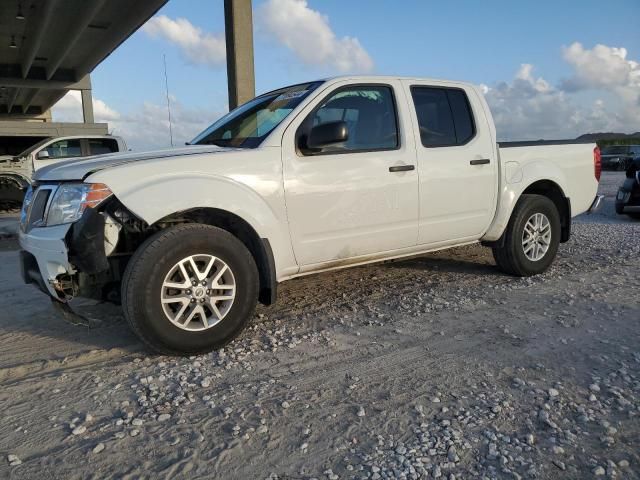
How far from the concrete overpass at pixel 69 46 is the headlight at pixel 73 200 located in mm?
6692

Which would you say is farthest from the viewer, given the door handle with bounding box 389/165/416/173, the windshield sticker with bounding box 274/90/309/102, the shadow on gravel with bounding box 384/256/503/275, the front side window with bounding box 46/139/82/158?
the front side window with bounding box 46/139/82/158

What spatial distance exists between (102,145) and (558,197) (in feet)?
36.5

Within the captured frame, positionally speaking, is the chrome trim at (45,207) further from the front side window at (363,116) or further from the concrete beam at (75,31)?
the concrete beam at (75,31)

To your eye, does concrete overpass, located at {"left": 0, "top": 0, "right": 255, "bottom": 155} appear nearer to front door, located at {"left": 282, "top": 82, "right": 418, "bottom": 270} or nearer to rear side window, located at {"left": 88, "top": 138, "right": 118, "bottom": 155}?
rear side window, located at {"left": 88, "top": 138, "right": 118, "bottom": 155}

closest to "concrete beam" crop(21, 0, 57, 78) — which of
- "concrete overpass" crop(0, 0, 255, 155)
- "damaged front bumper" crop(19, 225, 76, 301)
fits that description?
"concrete overpass" crop(0, 0, 255, 155)

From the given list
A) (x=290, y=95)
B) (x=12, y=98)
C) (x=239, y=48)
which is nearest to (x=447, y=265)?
(x=290, y=95)

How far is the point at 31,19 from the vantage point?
671 inches

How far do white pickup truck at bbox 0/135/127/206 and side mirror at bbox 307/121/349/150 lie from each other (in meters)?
10.1

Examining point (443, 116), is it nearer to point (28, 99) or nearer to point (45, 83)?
point (45, 83)

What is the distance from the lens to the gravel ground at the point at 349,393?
2.21m

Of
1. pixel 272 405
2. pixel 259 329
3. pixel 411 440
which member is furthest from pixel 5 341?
pixel 411 440

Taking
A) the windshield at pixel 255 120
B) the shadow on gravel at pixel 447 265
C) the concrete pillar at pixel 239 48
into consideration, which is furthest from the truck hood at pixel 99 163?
the concrete pillar at pixel 239 48

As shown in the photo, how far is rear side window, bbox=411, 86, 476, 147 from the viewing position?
454 cm

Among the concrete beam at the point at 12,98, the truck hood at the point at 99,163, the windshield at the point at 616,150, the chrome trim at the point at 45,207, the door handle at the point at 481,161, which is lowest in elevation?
the chrome trim at the point at 45,207
